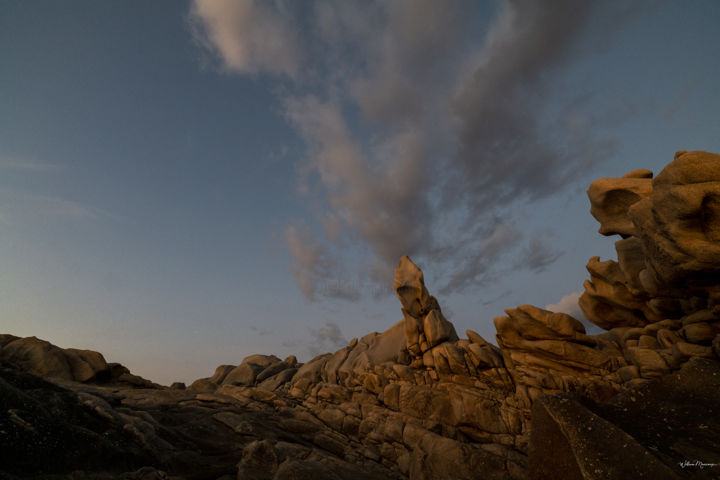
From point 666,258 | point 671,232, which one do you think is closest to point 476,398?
point 666,258

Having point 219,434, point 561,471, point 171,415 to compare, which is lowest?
point 561,471

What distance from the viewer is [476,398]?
30.5m

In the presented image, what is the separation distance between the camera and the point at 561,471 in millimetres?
10336

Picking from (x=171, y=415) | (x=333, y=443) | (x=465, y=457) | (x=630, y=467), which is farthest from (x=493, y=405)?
(x=171, y=415)

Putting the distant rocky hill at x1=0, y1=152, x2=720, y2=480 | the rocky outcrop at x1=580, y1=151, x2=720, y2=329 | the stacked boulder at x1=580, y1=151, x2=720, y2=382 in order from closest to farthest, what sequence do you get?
the distant rocky hill at x1=0, y1=152, x2=720, y2=480
the rocky outcrop at x1=580, y1=151, x2=720, y2=329
the stacked boulder at x1=580, y1=151, x2=720, y2=382

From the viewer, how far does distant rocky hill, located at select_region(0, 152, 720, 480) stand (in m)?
10.5

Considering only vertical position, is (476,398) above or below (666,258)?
below

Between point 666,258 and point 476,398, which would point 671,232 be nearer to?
point 666,258

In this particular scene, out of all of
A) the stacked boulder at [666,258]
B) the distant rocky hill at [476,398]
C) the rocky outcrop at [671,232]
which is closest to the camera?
the distant rocky hill at [476,398]

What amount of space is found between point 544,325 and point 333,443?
71.2 ft

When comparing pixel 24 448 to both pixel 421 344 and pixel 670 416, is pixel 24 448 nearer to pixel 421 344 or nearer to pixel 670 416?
pixel 670 416

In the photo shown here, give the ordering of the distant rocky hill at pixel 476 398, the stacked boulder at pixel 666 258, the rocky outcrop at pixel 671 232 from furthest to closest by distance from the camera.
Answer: the stacked boulder at pixel 666 258 < the rocky outcrop at pixel 671 232 < the distant rocky hill at pixel 476 398

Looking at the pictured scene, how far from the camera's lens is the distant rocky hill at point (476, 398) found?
10531 mm

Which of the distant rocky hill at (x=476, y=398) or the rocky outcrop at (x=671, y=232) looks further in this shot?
the rocky outcrop at (x=671, y=232)
